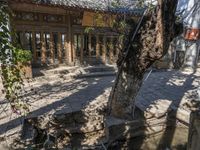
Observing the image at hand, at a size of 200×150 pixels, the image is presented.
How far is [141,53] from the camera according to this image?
5.05 meters

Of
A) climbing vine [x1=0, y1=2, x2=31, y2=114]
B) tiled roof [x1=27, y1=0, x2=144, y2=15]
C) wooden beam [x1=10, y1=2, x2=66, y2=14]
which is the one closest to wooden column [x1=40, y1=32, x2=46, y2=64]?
wooden beam [x1=10, y1=2, x2=66, y2=14]

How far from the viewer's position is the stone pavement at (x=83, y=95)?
603cm

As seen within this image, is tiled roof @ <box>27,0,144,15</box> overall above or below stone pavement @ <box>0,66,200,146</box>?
above

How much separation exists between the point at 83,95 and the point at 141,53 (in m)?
3.27

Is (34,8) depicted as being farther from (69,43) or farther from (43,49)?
(69,43)

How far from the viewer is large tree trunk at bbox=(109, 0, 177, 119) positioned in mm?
4590

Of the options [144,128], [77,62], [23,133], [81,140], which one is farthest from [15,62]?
[77,62]

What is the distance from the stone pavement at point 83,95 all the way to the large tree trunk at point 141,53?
3.34ft

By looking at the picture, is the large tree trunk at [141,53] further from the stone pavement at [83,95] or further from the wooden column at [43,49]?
the wooden column at [43,49]

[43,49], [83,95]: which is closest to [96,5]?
[43,49]

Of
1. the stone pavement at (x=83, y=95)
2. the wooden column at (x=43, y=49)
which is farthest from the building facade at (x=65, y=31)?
the stone pavement at (x=83, y=95)

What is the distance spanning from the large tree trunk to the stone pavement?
1017 millimetres

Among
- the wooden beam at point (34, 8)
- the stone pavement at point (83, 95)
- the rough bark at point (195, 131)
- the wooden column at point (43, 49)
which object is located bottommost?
the stone pavement at point (83, 95)

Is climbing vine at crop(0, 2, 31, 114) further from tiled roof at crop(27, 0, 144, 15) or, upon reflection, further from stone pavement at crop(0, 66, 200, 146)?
tiled roof at crop(27, 0, 144, 15)
